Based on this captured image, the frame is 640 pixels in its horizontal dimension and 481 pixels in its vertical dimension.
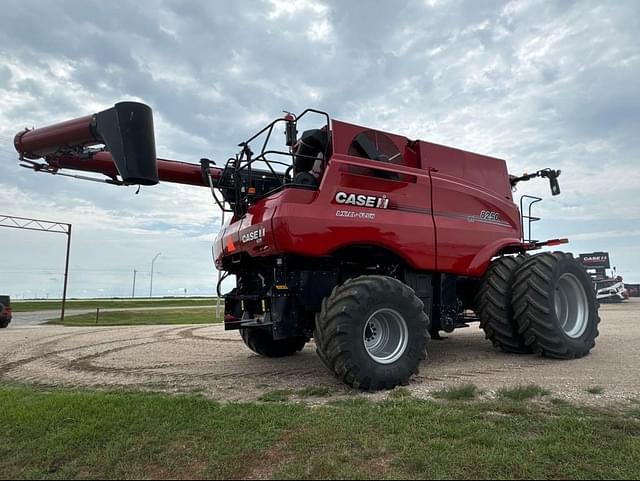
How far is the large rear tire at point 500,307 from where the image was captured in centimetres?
759

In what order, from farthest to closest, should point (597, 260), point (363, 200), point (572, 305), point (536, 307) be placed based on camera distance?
point (597, 260) < point (572, 305) < point (536, 307) < point (363, 200)

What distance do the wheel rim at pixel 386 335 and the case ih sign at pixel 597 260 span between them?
1410 inches

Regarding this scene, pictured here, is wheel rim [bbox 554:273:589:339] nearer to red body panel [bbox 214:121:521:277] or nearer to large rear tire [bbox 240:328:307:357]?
red body panel [bbox 214:121:521:277]

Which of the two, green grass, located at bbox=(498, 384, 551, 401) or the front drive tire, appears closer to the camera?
green grass, located at bbox=(498, 384, 551, 401)

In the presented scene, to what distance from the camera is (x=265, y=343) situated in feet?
28.3

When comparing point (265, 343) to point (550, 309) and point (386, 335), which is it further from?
point (550, 309)

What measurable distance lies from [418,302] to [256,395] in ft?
7.56

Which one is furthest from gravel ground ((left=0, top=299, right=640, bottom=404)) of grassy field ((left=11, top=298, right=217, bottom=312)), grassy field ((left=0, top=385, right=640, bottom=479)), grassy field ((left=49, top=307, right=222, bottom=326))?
grassy field ((left=11, top=298, right=217, bottom=312))

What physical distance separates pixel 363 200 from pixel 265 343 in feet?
12.0

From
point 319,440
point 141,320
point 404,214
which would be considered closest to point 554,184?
point 404,214

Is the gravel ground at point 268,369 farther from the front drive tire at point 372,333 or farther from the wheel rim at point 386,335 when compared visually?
the wheel rim at point 386,335

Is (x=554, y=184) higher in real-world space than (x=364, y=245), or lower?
higher

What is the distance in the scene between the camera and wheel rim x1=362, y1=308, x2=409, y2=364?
6.00 meters

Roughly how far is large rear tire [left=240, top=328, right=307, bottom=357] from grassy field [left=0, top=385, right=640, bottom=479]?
3693 mm
